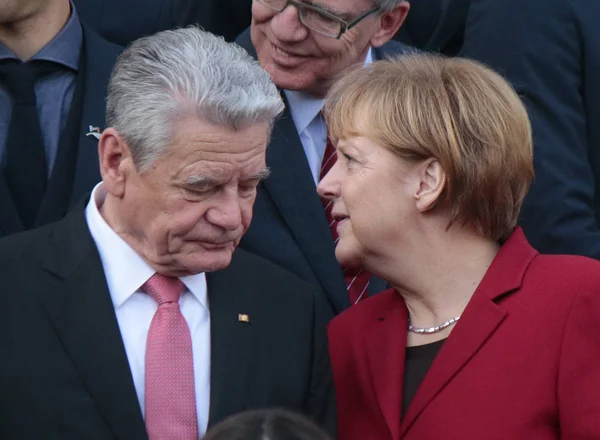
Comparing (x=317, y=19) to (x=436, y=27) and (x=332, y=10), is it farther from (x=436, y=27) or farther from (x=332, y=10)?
(x=436, y=27)

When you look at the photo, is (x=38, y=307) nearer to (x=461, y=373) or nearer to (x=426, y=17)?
(x=461, y=373)

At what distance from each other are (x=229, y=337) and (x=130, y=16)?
182 cm

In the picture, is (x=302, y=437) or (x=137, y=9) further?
(x=137, y=9)

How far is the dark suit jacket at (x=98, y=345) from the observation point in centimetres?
304

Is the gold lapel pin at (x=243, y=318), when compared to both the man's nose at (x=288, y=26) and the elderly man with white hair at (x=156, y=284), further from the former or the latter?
the man's nose at (x=288, y=26)

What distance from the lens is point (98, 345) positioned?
123 inches

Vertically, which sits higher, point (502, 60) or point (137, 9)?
point (502, 60)

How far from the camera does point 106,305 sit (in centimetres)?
318

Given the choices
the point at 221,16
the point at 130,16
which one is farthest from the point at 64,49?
the point at 221,16

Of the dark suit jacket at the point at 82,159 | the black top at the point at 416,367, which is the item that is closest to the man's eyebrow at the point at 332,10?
the dark suit jacket at the point at 82,159

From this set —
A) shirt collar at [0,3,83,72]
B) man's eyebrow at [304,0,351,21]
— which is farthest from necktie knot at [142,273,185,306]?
man's eyebrow at [304,0,351,21]

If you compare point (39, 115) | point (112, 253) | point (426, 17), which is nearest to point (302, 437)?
point (112, 253)

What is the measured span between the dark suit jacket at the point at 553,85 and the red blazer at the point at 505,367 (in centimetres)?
61

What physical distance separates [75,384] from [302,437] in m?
1.08
